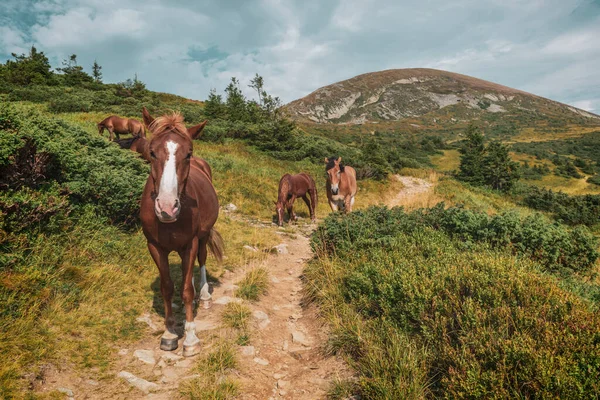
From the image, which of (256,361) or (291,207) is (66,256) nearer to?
(256,361)

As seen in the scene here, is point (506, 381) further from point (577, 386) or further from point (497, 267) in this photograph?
point (497, 267)

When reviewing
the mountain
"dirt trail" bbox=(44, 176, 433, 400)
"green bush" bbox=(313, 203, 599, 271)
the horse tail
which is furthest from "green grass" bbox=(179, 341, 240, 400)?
the mountain

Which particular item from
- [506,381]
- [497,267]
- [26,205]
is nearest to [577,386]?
[506,381]

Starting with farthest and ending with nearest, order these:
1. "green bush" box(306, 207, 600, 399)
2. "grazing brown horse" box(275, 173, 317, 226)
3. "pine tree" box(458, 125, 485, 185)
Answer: "pine tree" box(458, 125, 485, 185) < "grazing brown horse" box(275, 173, 317, 226) < "green bush" box(306, 207, 600, 399)

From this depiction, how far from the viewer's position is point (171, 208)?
292 cm

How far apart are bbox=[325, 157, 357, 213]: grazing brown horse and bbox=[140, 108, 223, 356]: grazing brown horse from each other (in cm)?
692

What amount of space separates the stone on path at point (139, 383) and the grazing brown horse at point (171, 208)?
0.60m

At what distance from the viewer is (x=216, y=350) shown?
139 inches

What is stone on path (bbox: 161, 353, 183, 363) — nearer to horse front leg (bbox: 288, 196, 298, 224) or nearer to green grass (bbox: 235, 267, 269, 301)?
green grass (bbox: 235, 267, 269, 301)

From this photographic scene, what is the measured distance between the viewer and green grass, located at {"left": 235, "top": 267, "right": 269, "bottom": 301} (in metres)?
5.25

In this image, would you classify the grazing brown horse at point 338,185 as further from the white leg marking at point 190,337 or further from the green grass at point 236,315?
the white leg marking at point 190,337

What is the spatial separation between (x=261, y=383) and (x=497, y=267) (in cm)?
334

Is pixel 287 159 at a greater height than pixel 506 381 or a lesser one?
greater

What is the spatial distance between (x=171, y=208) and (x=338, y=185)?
29.8 ft
